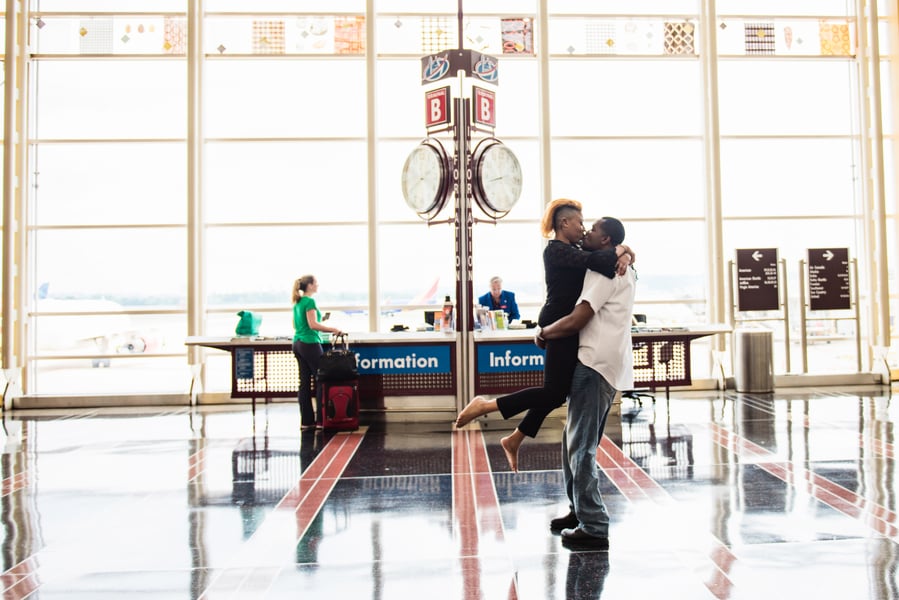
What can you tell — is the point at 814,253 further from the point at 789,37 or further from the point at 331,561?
the point at 331,561

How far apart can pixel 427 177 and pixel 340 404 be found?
241cm

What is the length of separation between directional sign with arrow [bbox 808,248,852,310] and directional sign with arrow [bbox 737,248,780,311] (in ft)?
1.81

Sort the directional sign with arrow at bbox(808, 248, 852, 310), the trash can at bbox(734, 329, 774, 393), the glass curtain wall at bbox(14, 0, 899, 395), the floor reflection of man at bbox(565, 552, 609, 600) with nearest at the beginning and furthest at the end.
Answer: the floor reflection of man at bbox(565, 552, 609, 600) → the trash can at bbox(734, 329, 774, 393) → the glass curtain wall at bbox(14, 0, 899, 395) → the directional sign with arrow at bbox(808, 248, 852, 310)

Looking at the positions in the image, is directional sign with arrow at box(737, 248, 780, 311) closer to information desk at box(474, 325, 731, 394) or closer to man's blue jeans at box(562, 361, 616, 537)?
information desk at box(474, 325, 731, 394)

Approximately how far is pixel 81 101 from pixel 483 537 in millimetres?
8642

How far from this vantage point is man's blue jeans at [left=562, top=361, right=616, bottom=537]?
3.29m

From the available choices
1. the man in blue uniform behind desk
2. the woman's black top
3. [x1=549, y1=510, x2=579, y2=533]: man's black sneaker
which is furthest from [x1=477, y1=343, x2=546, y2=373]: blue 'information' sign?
the woman's black top

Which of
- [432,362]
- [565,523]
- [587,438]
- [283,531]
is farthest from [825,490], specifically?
[432,362]

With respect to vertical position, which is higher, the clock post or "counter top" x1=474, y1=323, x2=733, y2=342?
the clock post

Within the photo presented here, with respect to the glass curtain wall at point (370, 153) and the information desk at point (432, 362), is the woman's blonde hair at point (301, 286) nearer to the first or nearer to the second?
the information desk at point (432, 362)

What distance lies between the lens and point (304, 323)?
6.88 meters

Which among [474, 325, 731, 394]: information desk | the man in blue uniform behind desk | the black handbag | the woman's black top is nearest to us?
the woman's black top

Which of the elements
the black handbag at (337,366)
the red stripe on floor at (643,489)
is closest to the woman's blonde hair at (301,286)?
the black handbag at (337,366)

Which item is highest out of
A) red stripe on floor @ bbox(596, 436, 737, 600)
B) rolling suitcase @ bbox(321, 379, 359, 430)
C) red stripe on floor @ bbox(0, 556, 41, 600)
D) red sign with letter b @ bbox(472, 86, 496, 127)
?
red sign with letter b @ bbox(472, 86, 496, 127)
